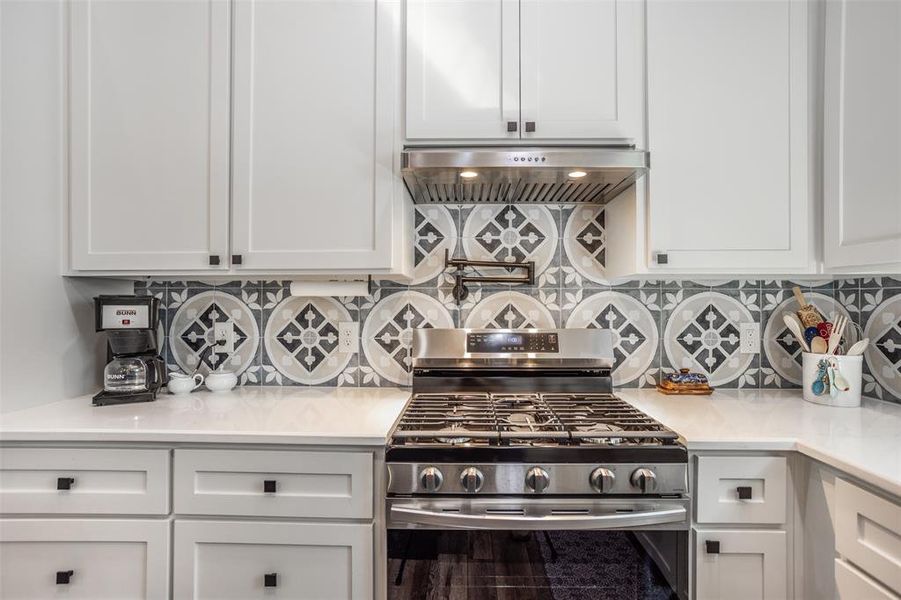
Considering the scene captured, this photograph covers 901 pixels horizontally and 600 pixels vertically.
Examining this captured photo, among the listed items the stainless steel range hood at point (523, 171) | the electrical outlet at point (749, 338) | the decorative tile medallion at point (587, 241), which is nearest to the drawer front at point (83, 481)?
the stainless steel range hood at point (523, 171)

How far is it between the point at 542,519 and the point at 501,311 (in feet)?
2.96

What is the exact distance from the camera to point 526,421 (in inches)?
54.3

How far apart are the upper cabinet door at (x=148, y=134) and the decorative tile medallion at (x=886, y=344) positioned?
2.32 m

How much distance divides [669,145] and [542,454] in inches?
42.9

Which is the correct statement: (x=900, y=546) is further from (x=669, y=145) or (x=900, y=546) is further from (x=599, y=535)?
(x=669, y=145)

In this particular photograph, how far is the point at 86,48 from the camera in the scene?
5.35ft

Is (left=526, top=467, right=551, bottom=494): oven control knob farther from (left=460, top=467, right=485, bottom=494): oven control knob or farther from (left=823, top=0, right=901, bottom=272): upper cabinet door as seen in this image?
(left=823, top=0, right=901, bottom=272): upper cabinet door

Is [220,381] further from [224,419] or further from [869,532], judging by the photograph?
[869,532]

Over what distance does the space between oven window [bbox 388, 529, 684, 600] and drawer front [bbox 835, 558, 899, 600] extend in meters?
0.40

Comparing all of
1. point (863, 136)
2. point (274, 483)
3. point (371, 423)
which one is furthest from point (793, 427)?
point (274, 483)

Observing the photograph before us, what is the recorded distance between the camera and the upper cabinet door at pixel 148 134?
1.60 m

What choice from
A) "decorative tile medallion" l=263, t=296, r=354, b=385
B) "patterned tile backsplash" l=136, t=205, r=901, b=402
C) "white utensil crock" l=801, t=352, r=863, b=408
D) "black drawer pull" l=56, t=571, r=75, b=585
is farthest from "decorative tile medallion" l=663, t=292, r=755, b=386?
"black drawer pull" l=56, t=571, r=75, b=585

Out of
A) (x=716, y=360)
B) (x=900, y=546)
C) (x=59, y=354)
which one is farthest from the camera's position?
(x=716, y=360)

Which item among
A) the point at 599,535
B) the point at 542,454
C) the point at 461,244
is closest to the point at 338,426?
the point at 542,454
